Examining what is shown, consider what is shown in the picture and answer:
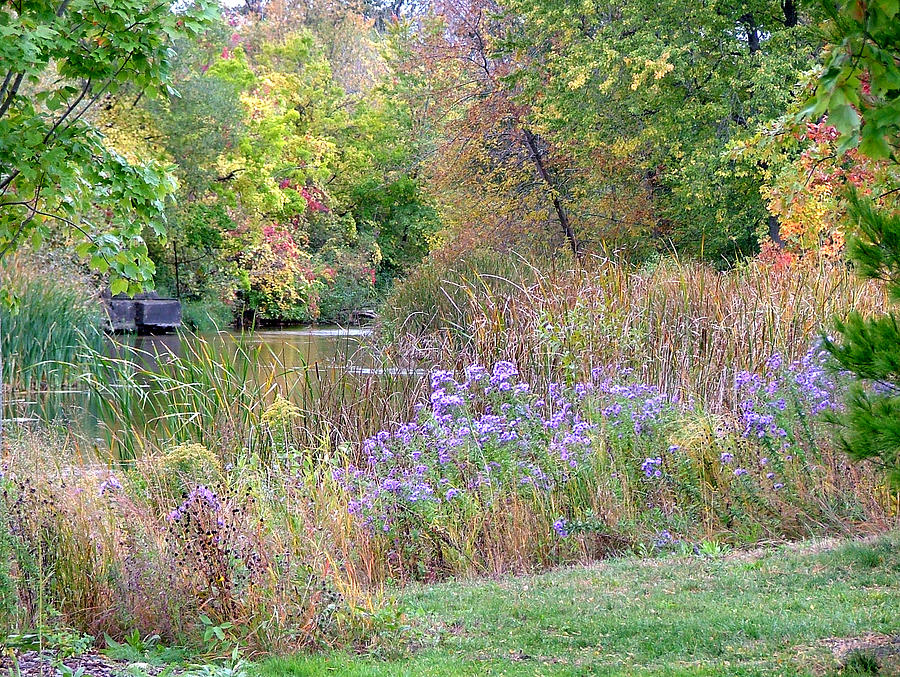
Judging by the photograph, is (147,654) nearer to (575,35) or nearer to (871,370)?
(871,370)

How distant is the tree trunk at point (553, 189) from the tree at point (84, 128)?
602 inches

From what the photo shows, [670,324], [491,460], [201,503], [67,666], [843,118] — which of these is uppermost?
[843,118]

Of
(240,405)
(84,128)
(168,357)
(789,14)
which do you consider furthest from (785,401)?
(789,14)

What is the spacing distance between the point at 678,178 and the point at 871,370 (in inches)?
565

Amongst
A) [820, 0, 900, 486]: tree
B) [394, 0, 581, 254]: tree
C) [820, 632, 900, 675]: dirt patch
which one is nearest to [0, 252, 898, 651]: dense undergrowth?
[820, 0, 900, 486]: tree

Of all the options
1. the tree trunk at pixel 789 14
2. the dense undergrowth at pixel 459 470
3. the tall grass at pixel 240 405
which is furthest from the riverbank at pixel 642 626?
the tree trunk at pixel 789 14

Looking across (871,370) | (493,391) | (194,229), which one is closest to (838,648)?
(871,370)

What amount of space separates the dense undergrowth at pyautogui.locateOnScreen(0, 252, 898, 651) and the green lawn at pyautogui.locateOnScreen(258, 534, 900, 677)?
368 mm

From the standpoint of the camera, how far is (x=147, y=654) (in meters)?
3.62

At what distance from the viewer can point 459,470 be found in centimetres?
627

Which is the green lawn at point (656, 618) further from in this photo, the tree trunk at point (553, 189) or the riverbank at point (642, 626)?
the tree trunk at point (553, 189)

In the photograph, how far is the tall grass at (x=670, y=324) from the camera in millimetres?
7738

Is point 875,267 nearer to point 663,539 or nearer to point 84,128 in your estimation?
point 663,539

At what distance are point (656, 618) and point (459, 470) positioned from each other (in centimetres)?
235
